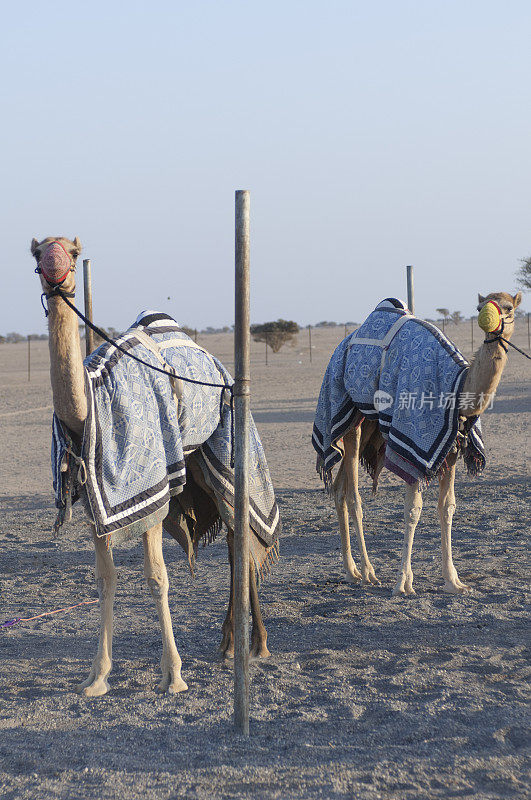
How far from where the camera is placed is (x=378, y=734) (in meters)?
3.80

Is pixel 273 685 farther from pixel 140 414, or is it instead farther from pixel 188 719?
pixel 140 414

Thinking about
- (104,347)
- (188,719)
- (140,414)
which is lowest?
(188,719)

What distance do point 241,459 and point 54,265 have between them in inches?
49.5

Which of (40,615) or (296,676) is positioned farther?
(40,615)

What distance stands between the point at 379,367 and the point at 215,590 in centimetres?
203

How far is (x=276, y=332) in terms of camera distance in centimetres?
3928

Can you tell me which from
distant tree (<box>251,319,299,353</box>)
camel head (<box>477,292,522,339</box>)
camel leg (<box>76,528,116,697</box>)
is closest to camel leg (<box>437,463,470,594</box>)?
camel head (<box>477,292,522,339</box>)

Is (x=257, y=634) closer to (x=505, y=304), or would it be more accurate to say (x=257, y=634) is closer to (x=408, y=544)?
(x=408, y=544)

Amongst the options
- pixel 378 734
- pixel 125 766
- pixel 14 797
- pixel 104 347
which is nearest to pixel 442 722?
pixel 378 734

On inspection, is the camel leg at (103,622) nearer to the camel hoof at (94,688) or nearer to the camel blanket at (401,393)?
the camel hoof at (94,688)

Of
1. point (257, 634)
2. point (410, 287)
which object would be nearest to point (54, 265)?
point (257, 634)

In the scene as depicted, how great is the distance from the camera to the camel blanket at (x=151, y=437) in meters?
4.20

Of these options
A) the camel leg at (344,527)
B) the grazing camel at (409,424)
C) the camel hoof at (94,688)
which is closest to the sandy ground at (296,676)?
the camel hoof at (94,688)

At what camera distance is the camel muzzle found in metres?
→ 3.93
